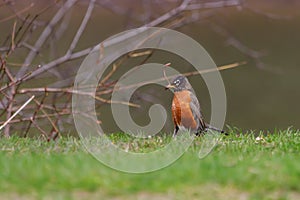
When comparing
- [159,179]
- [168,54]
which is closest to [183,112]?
[159,179]

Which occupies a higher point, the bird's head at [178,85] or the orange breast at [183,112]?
the bird's head at [178,85]

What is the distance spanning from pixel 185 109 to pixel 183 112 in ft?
0.13

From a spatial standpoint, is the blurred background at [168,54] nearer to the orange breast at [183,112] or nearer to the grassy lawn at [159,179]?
Answer: the orange breast at [183,112]

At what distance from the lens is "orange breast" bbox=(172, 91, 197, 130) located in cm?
809

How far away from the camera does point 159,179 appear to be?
5.82 m

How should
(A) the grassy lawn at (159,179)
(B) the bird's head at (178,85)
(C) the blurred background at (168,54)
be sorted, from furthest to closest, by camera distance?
(C) the blurred background at (168,54), (B) the bird's head at (178,85), (A) the grassy lawn at (159,179)

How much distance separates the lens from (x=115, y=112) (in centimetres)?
1085

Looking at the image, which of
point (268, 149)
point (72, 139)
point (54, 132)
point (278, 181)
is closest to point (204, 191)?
point (278, 181)

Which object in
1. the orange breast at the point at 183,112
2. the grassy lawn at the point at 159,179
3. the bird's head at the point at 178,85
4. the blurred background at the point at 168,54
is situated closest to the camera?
the grassy lawn at the point at 159,179

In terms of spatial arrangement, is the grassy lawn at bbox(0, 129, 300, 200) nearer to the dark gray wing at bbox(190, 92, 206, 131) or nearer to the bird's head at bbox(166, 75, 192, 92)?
the dark gray wing at bbox(190, 92, 206, 131)

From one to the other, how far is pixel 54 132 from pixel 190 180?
15.2ft

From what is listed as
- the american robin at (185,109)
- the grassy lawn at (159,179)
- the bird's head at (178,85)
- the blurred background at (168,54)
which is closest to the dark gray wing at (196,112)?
the american robin at (185,109)

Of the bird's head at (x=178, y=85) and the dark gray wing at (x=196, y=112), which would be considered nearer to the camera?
the dark gray wing at (x=196, y=112)

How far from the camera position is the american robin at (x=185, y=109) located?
26.6 feet
